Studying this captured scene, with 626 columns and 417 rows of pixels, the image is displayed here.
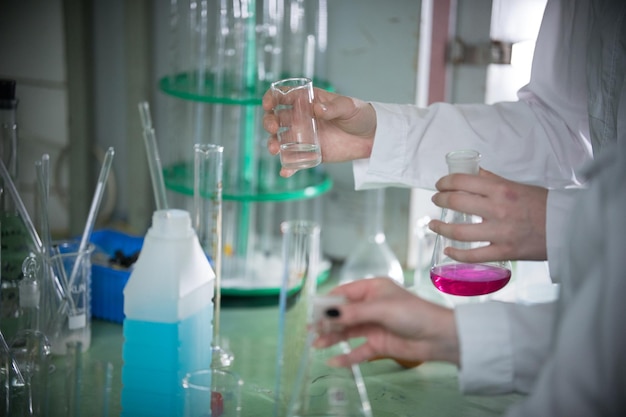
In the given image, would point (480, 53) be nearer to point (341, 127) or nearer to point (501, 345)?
point (341, 127)

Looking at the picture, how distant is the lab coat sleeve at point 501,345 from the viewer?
43.4 inches

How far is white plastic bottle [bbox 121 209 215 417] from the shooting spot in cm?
137

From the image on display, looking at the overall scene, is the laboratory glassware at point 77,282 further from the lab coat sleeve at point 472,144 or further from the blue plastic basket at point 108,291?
the lab coat sleeve at point 472,144

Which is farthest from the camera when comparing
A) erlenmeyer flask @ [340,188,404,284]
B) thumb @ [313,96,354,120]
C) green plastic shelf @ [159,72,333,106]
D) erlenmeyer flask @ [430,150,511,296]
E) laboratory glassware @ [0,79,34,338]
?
erlenmeyer flask @ [340,188,404,284]

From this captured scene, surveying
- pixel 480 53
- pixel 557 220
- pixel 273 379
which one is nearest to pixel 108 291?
pixel 273 379

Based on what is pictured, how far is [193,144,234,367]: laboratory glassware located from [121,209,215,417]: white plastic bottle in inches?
7.4

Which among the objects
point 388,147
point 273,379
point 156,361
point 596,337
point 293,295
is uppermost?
point 388,147

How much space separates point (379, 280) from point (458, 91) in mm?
1428

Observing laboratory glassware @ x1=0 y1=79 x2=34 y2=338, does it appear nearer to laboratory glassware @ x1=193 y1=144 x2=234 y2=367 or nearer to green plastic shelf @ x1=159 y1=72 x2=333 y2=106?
laboratory glassware @ x1=193 y1=144 x2=234 y2=367

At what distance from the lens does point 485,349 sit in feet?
3.61

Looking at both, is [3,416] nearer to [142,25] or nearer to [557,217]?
[557,217]

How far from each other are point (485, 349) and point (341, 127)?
2.27ft

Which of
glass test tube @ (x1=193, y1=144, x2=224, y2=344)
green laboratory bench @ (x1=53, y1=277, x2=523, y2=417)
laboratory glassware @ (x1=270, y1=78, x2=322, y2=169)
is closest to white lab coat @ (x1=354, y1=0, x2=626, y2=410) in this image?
laboratory glassware @ (x1=270, y1=78, x2=322, y2=169)

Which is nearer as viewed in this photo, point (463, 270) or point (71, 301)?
point (463, 270)
